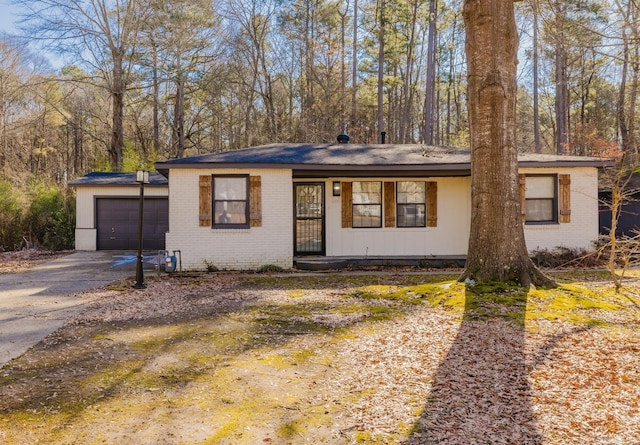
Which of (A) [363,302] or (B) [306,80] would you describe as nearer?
(A) [363,302]

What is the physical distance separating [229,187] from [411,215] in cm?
471

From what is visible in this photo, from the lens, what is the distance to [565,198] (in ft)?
36.6

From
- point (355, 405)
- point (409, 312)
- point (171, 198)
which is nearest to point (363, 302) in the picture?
point (409, 312)

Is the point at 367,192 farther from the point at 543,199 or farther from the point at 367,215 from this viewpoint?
the point at 543,199

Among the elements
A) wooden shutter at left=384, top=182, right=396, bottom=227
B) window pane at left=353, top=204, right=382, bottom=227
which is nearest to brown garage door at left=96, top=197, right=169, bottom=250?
window pane at left=353, top=204, right=382, bottom=227

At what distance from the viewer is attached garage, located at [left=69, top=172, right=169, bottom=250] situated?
1511cm

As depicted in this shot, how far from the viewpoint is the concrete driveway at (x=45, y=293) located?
5211mm

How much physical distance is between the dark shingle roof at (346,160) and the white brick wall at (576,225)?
1.21 feet

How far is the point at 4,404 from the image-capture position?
128 inches

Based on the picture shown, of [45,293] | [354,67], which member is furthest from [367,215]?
[354,67]

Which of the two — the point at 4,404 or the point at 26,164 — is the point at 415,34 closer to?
the point at 26,164

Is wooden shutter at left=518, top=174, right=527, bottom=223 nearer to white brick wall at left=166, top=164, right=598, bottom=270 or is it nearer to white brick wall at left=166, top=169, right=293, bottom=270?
white brick wall at left=166, top=164, right=598, bottom=270

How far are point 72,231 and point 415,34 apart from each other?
66.4 ft

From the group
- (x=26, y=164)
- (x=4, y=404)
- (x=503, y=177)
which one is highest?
(x=26, y=164)
